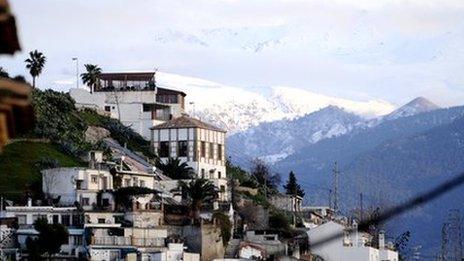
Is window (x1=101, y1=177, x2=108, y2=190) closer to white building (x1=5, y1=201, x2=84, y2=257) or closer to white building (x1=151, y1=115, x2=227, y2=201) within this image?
white building (x1=5, y1=201, x2=84, y2=257)

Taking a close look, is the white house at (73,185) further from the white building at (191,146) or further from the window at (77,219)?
the white building at (191,146)

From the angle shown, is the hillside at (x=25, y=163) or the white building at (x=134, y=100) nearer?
the hillside at (x=25, y=163)

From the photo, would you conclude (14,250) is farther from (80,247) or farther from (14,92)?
(14,92)

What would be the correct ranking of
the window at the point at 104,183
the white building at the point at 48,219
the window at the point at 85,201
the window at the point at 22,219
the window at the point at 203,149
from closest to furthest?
the white building at the point at 48,219 < the window at the point at 22,219 < the window at the point at 85,201 < the window at the point at 104,183 < the window at the point at 203,149

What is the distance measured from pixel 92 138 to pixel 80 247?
3511cm

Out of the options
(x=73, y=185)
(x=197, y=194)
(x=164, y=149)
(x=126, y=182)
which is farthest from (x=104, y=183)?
(x=164, y=149)

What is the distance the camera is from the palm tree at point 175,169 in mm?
126456

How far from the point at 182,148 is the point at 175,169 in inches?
333

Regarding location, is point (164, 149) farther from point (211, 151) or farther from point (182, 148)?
point (211, 151)

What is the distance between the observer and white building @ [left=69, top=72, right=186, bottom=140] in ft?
467

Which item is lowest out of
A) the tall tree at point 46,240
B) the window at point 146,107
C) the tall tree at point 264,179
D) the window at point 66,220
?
the tall tree at point 46,240

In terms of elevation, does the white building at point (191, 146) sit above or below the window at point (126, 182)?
above

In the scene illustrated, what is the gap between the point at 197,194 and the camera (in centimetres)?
10838

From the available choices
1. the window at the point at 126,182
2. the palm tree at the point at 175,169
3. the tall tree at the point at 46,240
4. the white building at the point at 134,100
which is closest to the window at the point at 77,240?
the tall tree at the point at 46,240
